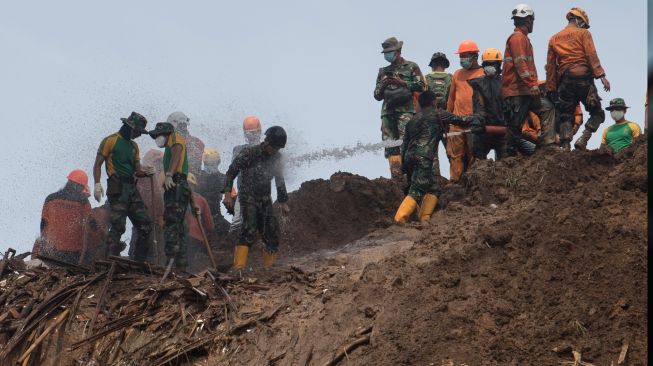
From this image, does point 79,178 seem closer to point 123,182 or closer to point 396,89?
point 123,182

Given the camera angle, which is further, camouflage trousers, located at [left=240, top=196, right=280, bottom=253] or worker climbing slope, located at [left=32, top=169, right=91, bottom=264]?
worker climbing slope, located at [left=32, top=169, right=91, bottom=264]

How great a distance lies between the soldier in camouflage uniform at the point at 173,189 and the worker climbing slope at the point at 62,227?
137 centimetres

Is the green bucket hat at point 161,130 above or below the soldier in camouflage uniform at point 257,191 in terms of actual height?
above

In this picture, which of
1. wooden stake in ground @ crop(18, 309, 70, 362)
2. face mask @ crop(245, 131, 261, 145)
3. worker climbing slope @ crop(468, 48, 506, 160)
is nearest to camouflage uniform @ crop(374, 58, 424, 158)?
worker climbing slope @ crop(468, 48, 506, 160)

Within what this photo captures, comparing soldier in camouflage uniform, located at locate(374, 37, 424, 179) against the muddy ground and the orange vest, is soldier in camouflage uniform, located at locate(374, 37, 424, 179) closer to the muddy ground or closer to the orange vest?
the muddy ground

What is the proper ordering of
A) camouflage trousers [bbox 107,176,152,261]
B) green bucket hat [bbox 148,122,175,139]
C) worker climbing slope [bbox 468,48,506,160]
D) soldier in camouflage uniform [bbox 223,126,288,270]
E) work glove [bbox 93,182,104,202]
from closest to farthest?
1. soldier in camouflage uniform [bbox 223,126,288,270]
2. work glove [bbox 93,182,104,202]
3. camouflage trousers [bbox 107,176,152,261]
4. green bucket hat [bbox 148,122,175,139]
5. worker climbing slope [bbox 468,48,506,160]

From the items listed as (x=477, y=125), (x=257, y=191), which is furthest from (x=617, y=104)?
(x=257, y=191)

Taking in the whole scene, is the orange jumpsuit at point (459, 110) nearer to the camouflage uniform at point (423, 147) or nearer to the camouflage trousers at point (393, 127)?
the camouflage trousers at point (393, 127)

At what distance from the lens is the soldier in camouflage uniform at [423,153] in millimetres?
12343

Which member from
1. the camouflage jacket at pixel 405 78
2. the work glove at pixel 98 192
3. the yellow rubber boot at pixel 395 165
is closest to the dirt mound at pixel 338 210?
the yellow rubber boot at pixel 395 165

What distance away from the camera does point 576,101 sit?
43.1 ft

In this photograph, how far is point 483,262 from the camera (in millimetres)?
9008

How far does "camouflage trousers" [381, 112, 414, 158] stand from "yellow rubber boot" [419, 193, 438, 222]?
1.88m

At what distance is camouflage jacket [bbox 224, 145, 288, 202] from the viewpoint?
12.1 m
